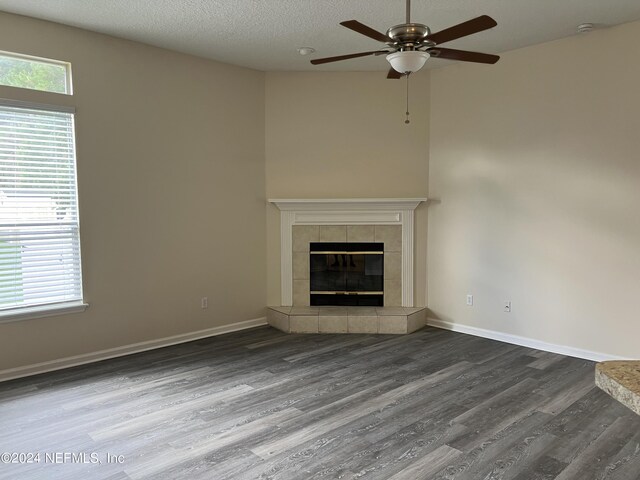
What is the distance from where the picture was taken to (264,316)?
18.0 feet

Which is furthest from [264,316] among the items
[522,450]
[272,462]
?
[522,450]

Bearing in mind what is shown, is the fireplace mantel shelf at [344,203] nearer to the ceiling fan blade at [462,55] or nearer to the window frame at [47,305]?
the window frame at [47,305]

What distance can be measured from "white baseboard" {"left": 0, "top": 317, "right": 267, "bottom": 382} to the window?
2.25 m

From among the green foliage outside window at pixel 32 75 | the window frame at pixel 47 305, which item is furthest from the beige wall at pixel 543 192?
the green foliage outside window at pixel 32 75

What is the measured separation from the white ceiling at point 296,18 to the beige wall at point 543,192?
1.15ft

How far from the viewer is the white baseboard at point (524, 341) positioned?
13.8 ft

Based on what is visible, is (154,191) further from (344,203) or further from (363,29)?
(363,29)

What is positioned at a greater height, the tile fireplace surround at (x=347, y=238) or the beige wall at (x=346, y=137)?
the beige wall at (x=346, y=137)

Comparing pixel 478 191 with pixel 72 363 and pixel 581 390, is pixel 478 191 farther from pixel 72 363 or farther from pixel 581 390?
pixel 72 363

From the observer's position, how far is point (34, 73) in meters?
3.81

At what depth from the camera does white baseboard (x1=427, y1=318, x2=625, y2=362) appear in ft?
13.8

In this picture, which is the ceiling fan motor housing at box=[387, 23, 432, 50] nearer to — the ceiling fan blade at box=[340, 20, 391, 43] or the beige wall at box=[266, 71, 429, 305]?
the ceiling fan blade at box=[340, 20, 391, 43]

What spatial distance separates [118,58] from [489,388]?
13.7ft

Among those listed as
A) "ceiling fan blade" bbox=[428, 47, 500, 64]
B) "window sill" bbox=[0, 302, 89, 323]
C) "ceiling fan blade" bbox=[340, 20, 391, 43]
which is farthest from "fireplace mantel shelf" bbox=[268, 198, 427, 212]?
"ceiling fan blade" bbox=[340, 20, 391, 43]
